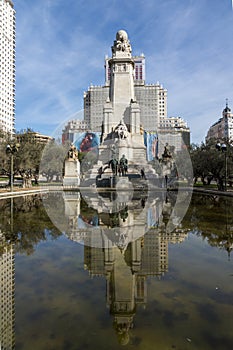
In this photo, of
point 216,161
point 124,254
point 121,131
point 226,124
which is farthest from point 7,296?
point 226,124

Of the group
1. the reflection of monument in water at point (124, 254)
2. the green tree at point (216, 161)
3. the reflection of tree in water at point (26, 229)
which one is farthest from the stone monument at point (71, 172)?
the reflection of monument in water at point (124, 254)

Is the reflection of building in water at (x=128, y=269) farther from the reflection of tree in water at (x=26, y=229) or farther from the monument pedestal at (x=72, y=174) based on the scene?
the monument pedestal at (x=72, y=174)

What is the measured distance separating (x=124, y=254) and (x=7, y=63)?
106m

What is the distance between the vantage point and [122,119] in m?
42.8

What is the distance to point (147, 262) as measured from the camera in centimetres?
613

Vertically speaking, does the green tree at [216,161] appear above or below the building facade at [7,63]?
below

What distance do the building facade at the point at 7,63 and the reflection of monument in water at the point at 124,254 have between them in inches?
3496

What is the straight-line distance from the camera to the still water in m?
3.36

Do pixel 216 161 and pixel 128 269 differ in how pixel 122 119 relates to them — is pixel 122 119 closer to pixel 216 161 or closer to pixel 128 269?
pixel 216 161

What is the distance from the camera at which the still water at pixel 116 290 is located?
11.0 feet

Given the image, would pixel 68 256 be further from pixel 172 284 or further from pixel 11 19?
pixel 11 19

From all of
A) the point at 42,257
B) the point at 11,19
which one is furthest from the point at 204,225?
the point at 11,19

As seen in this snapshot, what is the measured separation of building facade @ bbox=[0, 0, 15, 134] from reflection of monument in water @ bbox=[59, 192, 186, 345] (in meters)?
88.8

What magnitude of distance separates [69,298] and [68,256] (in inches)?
93.2
